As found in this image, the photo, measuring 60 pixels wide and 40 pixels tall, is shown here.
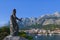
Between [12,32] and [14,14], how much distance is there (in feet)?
5.07

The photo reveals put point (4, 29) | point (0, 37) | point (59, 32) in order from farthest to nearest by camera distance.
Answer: point (59, 32) → point (4, 29) → point (0, 37)

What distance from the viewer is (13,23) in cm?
1841

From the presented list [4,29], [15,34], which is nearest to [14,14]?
[15,34]

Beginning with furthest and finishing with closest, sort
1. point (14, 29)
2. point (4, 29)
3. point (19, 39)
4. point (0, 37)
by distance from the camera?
1. point (4, 29)
2. point (0, 37)
3. point (14, 29)
4. point (19, 39)

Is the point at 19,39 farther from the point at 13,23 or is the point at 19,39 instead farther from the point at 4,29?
the point at 4,29

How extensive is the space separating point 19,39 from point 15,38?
348mm

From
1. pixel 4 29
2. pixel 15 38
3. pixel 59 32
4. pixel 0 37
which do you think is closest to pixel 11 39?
pixel 15 38

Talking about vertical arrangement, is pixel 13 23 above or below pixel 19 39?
above

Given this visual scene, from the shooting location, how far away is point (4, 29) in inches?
1369

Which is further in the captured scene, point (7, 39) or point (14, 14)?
point (14, 14)

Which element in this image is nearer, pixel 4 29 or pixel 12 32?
pixel 12 32

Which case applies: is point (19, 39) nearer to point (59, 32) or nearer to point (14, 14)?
point (14, 14)

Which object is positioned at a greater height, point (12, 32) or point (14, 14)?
point (14, 14)

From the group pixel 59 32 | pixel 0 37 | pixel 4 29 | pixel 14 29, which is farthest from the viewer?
pixel 59 32
